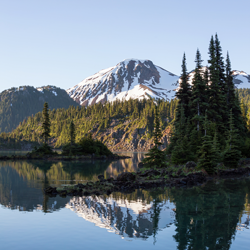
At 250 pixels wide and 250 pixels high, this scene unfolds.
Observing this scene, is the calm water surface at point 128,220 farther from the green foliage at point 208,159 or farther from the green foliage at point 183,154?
the green foliage at point 183,154

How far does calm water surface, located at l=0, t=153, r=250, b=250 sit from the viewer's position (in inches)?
584

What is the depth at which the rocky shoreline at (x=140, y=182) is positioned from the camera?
28969 mm

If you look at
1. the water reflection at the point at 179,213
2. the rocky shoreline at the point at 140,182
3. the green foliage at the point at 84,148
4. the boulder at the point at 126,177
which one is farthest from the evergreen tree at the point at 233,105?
the green foliage at the point at 84,148

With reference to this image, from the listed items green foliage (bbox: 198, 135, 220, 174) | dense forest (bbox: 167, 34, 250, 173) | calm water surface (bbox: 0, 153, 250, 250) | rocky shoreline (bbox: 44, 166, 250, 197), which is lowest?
calm water surface (bbox: 0, 153, 250, 250)

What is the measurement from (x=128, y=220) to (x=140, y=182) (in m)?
15.4

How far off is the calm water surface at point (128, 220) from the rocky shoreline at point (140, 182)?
215 cm

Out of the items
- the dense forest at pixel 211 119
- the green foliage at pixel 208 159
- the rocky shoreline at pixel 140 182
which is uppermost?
the dense forest at pixel 211 119

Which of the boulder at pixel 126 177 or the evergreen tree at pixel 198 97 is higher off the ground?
the evergreen tree at pixel 198 97

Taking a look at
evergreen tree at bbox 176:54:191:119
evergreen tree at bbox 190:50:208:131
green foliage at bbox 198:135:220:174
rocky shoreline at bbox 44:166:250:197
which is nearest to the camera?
rocky shoreline at bbox 44:166:250:197

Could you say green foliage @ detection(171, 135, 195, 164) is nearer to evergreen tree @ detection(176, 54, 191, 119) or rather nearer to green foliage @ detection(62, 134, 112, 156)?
evergreen tree @ detection(176, 54, 191, 119)

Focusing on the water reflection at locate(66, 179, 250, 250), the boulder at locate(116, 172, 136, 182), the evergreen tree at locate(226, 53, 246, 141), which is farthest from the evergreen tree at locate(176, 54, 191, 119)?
the water reflection at locate(66, 179, 250, 250)

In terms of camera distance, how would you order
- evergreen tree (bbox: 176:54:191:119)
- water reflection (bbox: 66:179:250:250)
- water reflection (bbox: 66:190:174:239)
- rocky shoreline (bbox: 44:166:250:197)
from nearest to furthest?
water reflection (bbox: 66:179:250:250) < water reflection (bbox: 66:190:174:239) < rocky shoreline (bbox: 44:166:250:197) < evergreen tree (bbox: 176:54:191:119)

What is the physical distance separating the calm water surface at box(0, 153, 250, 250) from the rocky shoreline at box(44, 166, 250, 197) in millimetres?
2147

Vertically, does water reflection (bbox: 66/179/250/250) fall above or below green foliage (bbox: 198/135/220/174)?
below
